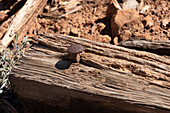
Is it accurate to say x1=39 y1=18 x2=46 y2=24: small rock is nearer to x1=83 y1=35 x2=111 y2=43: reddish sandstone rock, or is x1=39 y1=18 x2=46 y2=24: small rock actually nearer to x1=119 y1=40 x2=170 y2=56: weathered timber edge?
x1=83 y1=35 x2=111 y2=43: reddish sandstone rock

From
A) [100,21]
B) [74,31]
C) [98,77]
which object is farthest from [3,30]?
[98,77]

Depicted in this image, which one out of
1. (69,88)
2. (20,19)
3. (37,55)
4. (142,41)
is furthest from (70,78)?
(20,19)

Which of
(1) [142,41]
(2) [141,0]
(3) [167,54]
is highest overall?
(2) [141,0]

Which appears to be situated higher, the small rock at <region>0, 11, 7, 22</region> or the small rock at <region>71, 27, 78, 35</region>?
the small rock at <region>0, 11, 7, 22</region>

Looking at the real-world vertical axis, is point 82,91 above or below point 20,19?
below

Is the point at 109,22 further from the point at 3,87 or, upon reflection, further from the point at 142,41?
the point at 3,87

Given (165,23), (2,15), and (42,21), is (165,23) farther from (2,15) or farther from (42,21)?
(2,15)

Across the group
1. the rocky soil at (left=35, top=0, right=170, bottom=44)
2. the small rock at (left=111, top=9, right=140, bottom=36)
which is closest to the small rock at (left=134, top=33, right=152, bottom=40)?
the rocky soil at (left=35, top=0, right=170, bottom=44)
